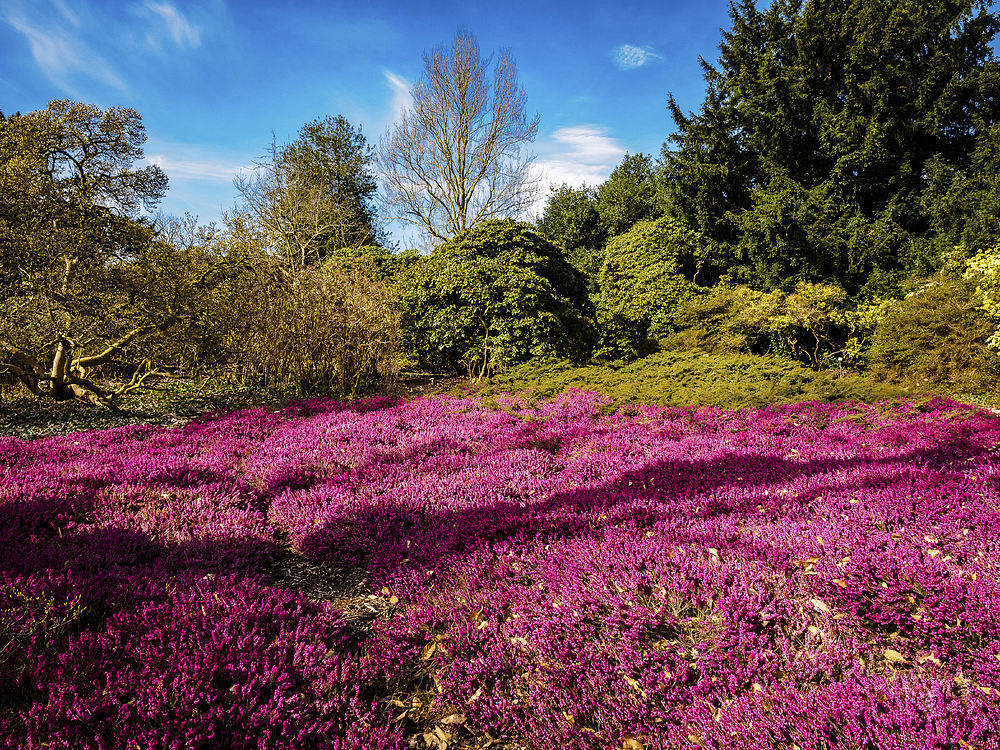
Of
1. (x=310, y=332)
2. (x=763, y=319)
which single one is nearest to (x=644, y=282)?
(x=763, y=319)

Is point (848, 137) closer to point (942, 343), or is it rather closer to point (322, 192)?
point (942, 343)

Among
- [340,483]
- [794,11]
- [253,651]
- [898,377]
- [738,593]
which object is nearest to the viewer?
[253,651]

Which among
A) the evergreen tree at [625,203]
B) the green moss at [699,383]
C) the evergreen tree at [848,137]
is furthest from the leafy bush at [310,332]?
the evergreen tree at [625,203]

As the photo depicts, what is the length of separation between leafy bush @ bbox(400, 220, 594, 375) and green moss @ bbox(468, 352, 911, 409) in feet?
5.44

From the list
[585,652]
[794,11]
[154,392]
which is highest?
[794,11]

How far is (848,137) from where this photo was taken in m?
16.5

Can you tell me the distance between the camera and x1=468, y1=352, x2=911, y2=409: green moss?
8109mm

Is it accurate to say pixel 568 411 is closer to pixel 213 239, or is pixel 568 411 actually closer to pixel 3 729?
pixel 3 729

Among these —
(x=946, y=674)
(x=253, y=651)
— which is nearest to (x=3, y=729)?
(x=253, y=651)

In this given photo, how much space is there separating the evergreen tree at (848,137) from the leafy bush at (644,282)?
1347mm

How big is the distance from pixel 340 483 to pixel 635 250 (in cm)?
1844

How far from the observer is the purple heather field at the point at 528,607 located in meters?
1.79

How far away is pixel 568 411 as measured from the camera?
8.15 metres

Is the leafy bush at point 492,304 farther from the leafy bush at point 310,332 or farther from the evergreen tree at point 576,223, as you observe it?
the evergreen tree at point 576,223
